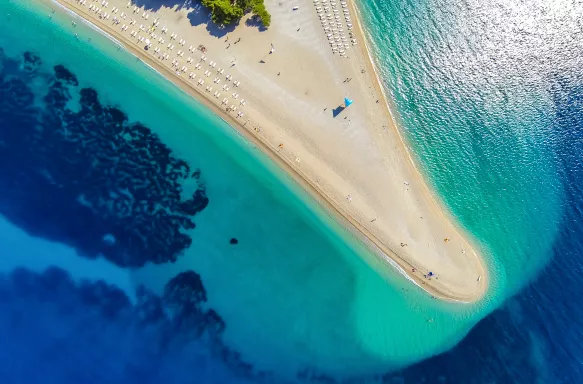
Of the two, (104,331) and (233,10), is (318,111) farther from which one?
(104,331)

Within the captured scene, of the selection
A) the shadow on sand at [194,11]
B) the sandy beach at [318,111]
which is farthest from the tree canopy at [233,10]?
the sandy beach at [318,111]

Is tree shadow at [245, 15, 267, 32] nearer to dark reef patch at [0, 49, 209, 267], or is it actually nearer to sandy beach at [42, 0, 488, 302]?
sandy beach at [42, 0, 488, 302]

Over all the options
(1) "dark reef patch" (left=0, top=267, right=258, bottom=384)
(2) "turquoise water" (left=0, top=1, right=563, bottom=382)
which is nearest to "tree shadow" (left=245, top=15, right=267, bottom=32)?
(2) "turquoise water" (left=0, top=1, right=563, bottom=382)

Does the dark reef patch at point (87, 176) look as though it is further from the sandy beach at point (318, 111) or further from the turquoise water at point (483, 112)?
the turquoise water at point (483, 112)

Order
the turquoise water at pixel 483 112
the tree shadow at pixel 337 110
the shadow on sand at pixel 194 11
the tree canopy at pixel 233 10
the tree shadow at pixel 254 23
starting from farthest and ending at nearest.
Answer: the turquoise water at pixel 483 112 < the tree shadow at pixel 337 110 < the tree shadow at pixel 254 23 < the shadow on sand at pixel 194 11 < the tree canopy at pixel 233 10

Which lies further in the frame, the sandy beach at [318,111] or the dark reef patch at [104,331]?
the dark reef patch at [104,331]

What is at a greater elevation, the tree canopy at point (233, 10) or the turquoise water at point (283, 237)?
the tree canopy at point (233, 10)
